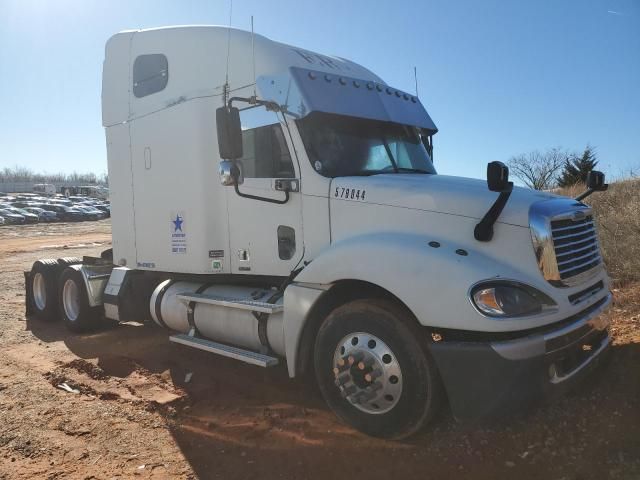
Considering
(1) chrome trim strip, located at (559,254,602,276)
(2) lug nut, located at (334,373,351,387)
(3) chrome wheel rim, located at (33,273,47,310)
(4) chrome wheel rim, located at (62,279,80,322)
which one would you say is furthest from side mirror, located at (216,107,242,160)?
(3) chrome wheel rim, located at (33,273,47,310)

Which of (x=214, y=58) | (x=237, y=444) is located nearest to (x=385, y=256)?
(x=237, y=444)

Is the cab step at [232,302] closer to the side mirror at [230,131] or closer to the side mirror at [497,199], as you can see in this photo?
the side mirror at [230,131]

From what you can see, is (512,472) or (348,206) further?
(348,206)

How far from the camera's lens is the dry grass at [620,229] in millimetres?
8203

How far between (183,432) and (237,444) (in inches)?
20.8

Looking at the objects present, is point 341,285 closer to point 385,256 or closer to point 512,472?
point 385,256

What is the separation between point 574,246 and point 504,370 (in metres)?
1.20

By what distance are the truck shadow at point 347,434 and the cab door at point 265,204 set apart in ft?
3.96

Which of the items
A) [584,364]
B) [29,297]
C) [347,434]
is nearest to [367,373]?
[347,434]

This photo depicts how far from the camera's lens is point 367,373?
11.6 ft

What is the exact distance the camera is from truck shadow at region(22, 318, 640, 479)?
3307 millimetres

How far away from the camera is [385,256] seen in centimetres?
349

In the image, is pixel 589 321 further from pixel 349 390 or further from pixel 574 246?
pixel 349 390

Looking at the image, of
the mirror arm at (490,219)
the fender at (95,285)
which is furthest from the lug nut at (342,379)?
the fender at (95,285)
